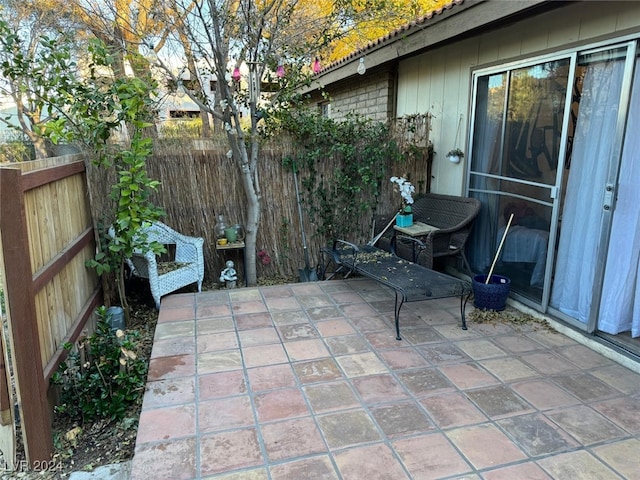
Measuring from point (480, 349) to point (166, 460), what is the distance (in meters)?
2.16

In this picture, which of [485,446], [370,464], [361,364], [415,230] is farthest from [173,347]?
[415,230]

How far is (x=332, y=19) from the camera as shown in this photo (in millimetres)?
4883

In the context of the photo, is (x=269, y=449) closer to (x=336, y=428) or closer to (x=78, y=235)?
(x=336, y=428)

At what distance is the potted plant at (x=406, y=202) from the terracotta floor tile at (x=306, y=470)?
298 cm

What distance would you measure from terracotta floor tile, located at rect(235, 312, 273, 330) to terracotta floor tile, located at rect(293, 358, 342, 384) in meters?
0.72

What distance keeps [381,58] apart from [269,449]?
473 cm

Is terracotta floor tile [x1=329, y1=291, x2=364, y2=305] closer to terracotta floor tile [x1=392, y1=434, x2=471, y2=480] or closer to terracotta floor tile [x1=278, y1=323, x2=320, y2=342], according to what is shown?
terracotta floor tile [x1=278, y1=323, x2=320, y2=342]

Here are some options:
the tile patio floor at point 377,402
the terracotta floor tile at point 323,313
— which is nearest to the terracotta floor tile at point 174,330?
the tile patio floor at point 377,402

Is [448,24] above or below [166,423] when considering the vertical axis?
above

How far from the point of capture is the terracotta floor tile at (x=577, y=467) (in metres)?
1.92

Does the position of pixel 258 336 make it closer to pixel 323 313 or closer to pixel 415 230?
pixel 323 313

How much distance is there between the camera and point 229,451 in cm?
208

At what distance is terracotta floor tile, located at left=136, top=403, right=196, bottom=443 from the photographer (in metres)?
2.19

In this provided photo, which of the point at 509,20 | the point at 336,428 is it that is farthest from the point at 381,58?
the point at 336,428
